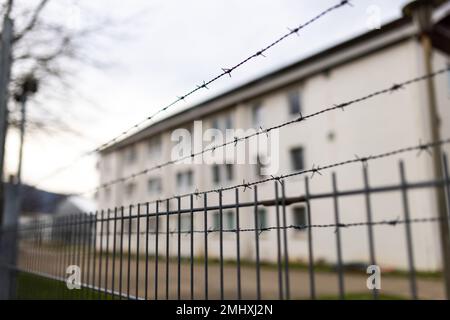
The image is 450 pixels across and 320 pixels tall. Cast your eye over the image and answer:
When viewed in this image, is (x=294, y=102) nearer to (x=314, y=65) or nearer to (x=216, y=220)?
(x=314, y=65)

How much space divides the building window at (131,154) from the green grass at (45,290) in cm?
2133

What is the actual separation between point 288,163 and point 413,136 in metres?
5.37

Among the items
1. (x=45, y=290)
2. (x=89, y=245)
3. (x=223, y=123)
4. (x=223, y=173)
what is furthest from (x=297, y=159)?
(x=89, y=245)

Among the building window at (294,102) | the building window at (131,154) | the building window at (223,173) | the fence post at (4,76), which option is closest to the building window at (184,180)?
the building window at (223,173)

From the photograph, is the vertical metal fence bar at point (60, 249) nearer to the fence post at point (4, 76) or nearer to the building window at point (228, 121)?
the fence post at point (4, 76)

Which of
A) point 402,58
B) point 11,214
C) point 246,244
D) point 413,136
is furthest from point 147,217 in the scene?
point 246,244

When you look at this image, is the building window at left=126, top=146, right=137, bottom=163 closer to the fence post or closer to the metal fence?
the metal fence

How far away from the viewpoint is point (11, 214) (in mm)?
6984

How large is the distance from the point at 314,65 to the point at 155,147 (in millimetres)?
12540

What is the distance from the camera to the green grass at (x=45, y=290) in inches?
153

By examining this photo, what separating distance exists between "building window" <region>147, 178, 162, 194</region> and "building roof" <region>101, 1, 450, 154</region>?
13.2 ft

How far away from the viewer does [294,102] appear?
17.5 metres
